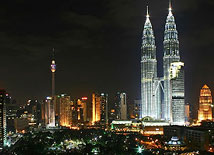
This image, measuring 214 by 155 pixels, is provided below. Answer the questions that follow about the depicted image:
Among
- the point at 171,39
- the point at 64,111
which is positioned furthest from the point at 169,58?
the point at 64,111

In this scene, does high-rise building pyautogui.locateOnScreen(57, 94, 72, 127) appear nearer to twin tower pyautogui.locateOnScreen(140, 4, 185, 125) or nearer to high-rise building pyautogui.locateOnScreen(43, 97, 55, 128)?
high-rise building pyautogui.locateOnScreen(43, 97, 55, 128)

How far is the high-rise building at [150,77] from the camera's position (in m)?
38.1

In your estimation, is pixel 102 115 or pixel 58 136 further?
pixel 102 115

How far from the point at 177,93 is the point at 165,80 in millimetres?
2347

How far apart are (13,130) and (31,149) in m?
24.6

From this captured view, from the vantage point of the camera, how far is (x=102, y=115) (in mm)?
48656

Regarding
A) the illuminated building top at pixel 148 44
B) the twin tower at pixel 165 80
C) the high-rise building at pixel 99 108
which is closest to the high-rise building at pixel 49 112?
the high-rise building at pixel 99 108

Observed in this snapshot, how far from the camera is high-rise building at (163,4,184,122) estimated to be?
35812 mm

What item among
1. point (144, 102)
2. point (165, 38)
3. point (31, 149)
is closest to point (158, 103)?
point (144, 102)

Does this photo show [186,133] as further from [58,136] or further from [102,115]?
[102,115]

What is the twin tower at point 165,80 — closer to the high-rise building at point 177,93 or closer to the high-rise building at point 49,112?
the high-rise building at point 177,93

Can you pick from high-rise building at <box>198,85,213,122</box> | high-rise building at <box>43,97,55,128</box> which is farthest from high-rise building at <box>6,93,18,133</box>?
high-rise building at <box>198,85,213,122</box>

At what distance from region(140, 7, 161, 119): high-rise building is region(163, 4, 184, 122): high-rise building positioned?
4.65ft

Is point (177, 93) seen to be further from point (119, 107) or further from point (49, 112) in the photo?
point (49, 112)
